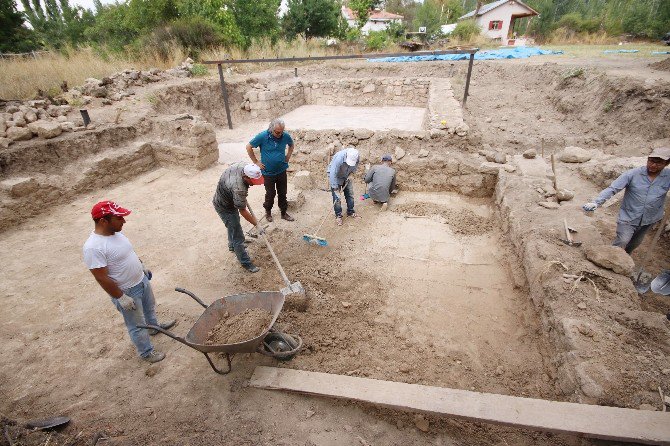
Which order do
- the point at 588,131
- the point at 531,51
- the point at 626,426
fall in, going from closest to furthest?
the point at 626,426 → the point at 588,131 → the point at 531,51

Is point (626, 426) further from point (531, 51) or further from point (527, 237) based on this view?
point (531, 51)

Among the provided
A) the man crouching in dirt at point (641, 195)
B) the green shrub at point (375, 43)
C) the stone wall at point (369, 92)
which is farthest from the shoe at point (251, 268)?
the green shrub at point (375, 43)

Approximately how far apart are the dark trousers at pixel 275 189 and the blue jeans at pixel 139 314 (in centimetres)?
275

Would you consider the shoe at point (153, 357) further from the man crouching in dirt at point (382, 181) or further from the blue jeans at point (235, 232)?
the man crouching in dirt at point (382, 181)

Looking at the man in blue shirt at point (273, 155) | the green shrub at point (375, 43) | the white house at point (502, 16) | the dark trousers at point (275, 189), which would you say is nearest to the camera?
the man in blue shirt at point (273, 155)

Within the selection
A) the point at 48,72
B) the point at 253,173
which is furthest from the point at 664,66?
the point at 48,72

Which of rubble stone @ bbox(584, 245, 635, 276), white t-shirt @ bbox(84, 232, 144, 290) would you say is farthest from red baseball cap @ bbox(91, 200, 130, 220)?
rubble stone @ bbox(584, 245, 635, 276)

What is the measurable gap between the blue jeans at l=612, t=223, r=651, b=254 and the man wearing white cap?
376 centimetres

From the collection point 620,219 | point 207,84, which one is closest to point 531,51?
point 207,84

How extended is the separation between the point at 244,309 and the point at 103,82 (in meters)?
9.88

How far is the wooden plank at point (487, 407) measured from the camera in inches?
92.6

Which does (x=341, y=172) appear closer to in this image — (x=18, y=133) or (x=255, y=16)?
(x=18, y=133)

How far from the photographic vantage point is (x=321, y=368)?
3.25 metres

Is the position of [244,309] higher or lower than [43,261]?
higher
